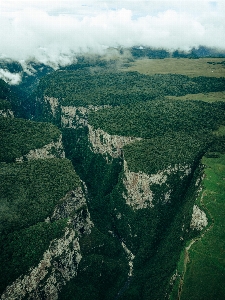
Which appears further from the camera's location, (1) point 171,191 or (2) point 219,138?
(2) point 219,138

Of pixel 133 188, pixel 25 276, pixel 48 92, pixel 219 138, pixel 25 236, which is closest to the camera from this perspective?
pixel 25 276

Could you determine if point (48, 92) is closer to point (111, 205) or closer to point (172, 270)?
point (111, 205)

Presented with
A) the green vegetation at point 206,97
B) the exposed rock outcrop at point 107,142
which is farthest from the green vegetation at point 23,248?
the green vegetation at point 206,97

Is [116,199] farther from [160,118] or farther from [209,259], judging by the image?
[209,259]

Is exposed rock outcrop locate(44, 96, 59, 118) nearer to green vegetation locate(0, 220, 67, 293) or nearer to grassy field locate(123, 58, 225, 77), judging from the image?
grassy field locate(123, 58, 225, 77)

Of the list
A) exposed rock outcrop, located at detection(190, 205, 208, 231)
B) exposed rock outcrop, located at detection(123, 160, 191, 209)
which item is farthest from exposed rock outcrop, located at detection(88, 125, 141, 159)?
exposed rock outcrop, located at detection(190, 205, 208, 231)

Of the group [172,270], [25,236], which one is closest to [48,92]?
[25,236]

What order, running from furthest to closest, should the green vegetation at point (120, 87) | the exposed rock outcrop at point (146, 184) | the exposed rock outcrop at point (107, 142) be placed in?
1. the green vegetation at point (120, 87)
2. the exposed rock outcrop at point (107, 142)
3. the exposed rock outcrop at point (146, 184)

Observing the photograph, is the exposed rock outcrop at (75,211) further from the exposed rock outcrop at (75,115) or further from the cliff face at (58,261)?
the exposed rock outcrop at (75,115)

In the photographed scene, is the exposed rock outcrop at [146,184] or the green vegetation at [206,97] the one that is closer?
the exposed rock outcrop at [146,184]
